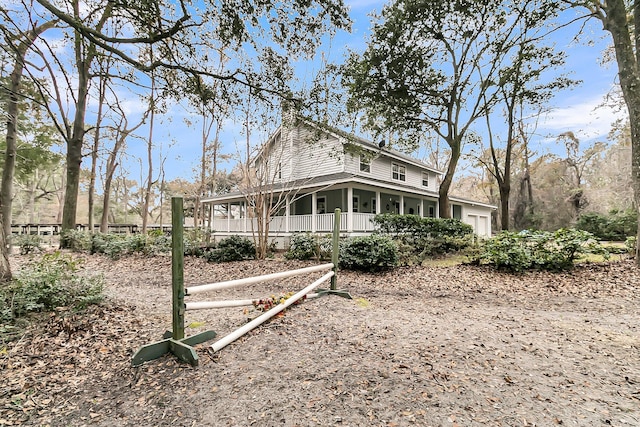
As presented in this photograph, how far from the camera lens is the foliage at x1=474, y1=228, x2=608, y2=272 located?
25.2 ft

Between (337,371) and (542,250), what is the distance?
320 inches

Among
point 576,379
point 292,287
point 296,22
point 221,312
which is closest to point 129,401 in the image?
point 221,312

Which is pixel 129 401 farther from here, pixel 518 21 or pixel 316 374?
pixel 518 21

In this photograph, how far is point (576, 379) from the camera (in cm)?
265

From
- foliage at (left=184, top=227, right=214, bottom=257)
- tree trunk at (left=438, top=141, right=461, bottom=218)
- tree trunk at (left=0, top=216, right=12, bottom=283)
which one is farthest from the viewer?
tree trunk at (left=438, top=141, right=461, bottom=218)

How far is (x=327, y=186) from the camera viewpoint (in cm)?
1265

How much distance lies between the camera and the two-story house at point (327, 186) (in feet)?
35.2

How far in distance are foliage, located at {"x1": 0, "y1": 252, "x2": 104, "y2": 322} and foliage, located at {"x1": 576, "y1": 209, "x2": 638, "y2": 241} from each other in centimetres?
2539

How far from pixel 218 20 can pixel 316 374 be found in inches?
257

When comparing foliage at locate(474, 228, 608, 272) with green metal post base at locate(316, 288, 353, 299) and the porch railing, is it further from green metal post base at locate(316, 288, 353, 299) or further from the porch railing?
the porch railing

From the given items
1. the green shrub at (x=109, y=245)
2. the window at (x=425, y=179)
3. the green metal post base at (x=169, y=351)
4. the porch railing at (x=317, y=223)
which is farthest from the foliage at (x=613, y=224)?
the green shrub at (x=109, y=245)

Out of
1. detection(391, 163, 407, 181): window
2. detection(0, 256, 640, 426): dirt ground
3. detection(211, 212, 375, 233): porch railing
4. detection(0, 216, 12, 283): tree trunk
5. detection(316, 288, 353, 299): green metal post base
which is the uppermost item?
detection(391, 163, 407, 181): window

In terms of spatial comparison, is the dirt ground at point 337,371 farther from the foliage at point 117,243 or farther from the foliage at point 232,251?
the foliage at point 117,243

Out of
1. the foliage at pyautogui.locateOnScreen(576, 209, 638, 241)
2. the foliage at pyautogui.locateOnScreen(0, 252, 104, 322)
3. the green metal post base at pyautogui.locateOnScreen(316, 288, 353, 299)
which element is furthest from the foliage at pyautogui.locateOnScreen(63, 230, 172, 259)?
the foliage at pyautogui.locateOnScreen(576, 209, 638, 241)
